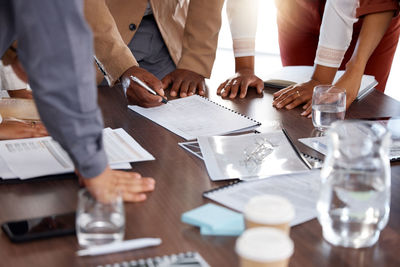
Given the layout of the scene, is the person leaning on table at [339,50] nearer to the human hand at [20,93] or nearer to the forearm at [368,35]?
the forearm at [368,35]

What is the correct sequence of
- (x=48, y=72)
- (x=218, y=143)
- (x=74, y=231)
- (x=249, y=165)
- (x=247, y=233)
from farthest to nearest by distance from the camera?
(x=218, y=143), (x=249, y=165), (x=74, y=231), (x=48, y=72), (x=247, y=233)

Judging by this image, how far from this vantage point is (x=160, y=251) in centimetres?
91

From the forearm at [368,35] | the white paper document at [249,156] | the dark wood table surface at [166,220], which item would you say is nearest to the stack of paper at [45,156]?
the dark wood table surface at [166,220]

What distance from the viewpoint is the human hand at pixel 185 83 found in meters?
1.95

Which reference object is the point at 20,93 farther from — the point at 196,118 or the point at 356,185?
the point at 356,185

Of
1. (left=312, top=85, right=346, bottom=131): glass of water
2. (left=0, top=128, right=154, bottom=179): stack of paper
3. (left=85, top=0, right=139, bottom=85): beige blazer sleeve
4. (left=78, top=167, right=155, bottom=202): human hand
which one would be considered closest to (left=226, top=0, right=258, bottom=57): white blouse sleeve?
(left=85, top=0, right=139, bottom=85): beige blazer sleeve

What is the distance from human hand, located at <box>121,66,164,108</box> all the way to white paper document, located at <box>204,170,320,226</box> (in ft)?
2.18

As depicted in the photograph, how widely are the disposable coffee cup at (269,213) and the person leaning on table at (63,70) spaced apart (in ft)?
0.93

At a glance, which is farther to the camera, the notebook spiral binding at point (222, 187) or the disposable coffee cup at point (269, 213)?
the notebook spiral binding at point (222, 187)

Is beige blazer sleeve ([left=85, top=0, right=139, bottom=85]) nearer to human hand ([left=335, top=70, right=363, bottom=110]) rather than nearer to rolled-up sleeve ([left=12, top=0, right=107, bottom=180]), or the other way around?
human hand ([left=335, top=70, right=363, bottom=110])

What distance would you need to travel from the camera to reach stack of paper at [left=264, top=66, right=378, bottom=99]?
1.94m

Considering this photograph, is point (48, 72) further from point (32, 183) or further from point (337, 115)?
point (337, 115)

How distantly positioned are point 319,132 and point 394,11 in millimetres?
612

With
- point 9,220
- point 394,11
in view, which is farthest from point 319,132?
point 9,220
